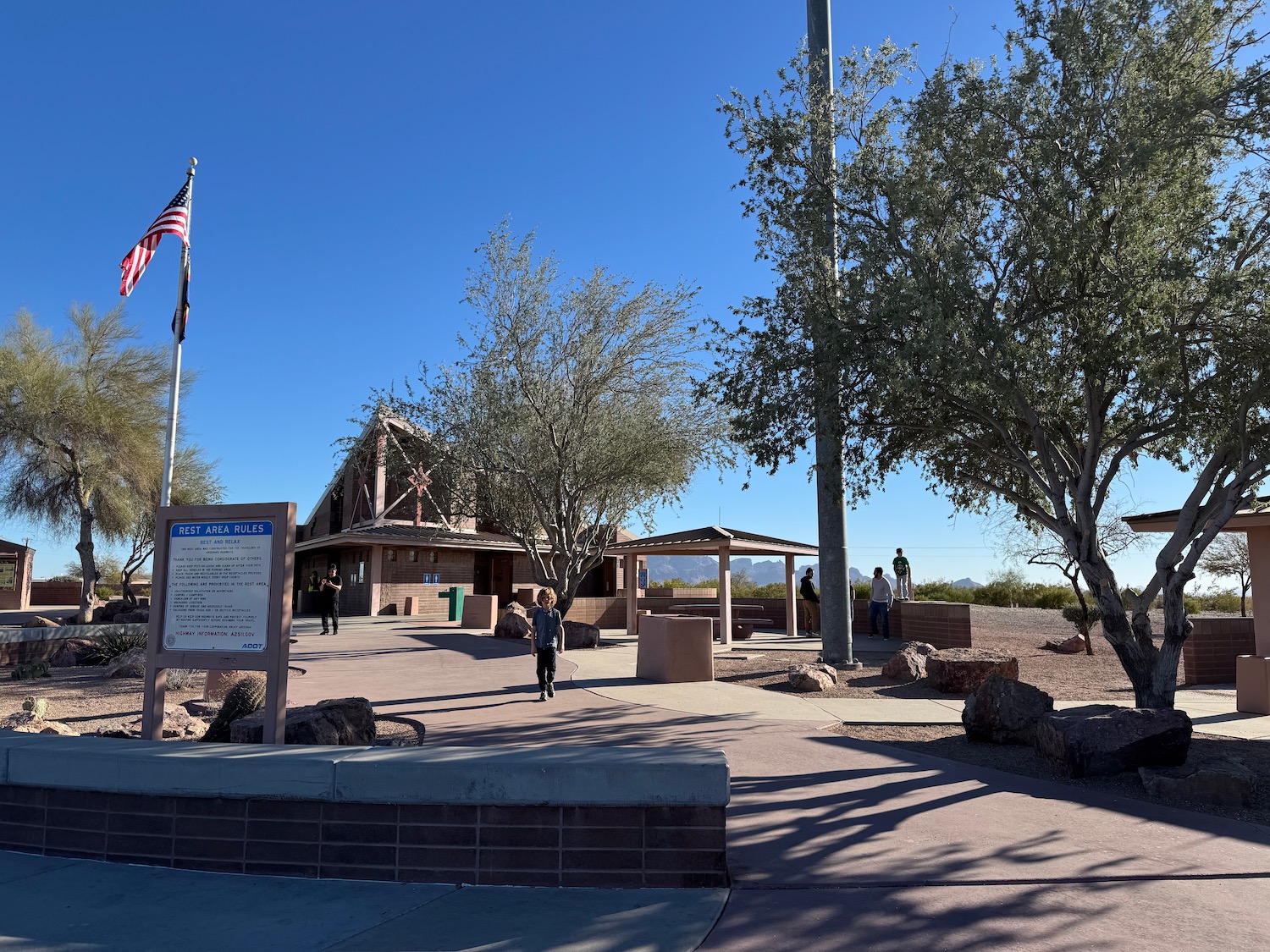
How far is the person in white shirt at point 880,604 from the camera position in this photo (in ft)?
68.0

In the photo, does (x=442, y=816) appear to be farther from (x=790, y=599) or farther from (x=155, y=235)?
(x=790, y=599)

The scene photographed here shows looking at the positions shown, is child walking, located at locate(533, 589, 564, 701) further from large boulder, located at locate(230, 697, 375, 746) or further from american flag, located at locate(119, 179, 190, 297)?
american flag, located at locate(119, 179, 190, 297)

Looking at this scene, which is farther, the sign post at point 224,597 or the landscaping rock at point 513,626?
the landscaping rock at point 513,626

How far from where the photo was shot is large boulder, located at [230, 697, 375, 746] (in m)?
6.22

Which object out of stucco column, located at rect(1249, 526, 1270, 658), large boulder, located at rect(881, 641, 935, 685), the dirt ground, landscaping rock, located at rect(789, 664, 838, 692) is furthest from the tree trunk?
stucco column, located at rect(1249, 526, 1270, 658)

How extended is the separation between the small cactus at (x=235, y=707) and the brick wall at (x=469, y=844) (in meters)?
2.37

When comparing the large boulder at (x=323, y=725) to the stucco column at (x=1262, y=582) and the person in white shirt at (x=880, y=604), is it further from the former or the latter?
the person in white shirt at (x=880, y=604)

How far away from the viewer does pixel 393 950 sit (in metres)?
3.48

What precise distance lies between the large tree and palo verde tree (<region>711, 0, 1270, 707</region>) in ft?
69.1

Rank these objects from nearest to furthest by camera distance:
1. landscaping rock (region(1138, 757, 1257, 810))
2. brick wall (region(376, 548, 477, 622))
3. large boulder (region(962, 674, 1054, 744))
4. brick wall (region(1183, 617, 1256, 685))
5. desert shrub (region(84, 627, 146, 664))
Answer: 1. landscaping rock (region(1138, 757, 1257, 810))
2. large boulder (region(962, 674, 1054, 744))
3. brick wall (region(1183, 617, 1256, 685))
4. desert shrub (region(84, 627, 146, 664))
5. brick wall (region(376, 548, 477, 622))

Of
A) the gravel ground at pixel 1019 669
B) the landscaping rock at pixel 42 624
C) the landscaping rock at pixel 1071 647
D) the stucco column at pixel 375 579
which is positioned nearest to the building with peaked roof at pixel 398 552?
the stucco column at pixel 375 579

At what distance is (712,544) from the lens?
2012 centimetres

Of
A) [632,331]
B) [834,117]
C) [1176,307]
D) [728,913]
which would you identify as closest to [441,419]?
[632,331]

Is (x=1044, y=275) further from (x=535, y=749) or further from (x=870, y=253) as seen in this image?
(x=535, y=749)
